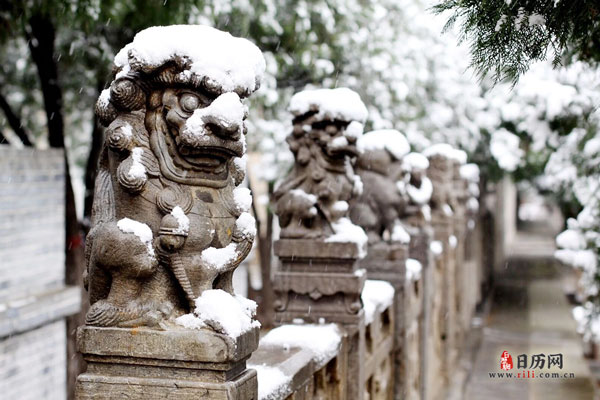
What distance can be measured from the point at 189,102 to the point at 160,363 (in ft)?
2.98

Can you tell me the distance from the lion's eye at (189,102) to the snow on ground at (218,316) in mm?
641

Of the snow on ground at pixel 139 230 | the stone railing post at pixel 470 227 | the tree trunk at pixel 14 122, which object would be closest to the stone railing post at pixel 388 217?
the tree trunk at pixel 14 122

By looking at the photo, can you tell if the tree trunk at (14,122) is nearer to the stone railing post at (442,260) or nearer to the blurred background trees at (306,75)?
the blurred background trees at (306,75)

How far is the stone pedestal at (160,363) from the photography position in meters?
2.80

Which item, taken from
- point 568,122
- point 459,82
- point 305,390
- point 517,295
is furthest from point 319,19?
point 517,295

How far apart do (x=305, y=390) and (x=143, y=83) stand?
1.93m

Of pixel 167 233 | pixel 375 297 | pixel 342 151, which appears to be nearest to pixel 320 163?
pixel 342 151

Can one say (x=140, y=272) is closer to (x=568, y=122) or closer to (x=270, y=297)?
(x=568, y=122)

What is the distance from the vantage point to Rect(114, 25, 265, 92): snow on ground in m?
Answer: 2.87

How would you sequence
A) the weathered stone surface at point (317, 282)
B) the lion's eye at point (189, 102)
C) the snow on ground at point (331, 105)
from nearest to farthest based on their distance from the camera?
the lion's eye at point (189, 102) < the snow on ground at point (331, 105) < the weathered stone surface at point (317, 282)

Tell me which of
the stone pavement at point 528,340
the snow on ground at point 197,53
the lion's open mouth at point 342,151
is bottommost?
the stone pavement at point 528,340

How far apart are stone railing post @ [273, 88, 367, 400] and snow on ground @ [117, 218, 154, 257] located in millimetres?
2158

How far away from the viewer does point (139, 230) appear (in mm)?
2801

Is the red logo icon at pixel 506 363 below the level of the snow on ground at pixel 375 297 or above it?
below
